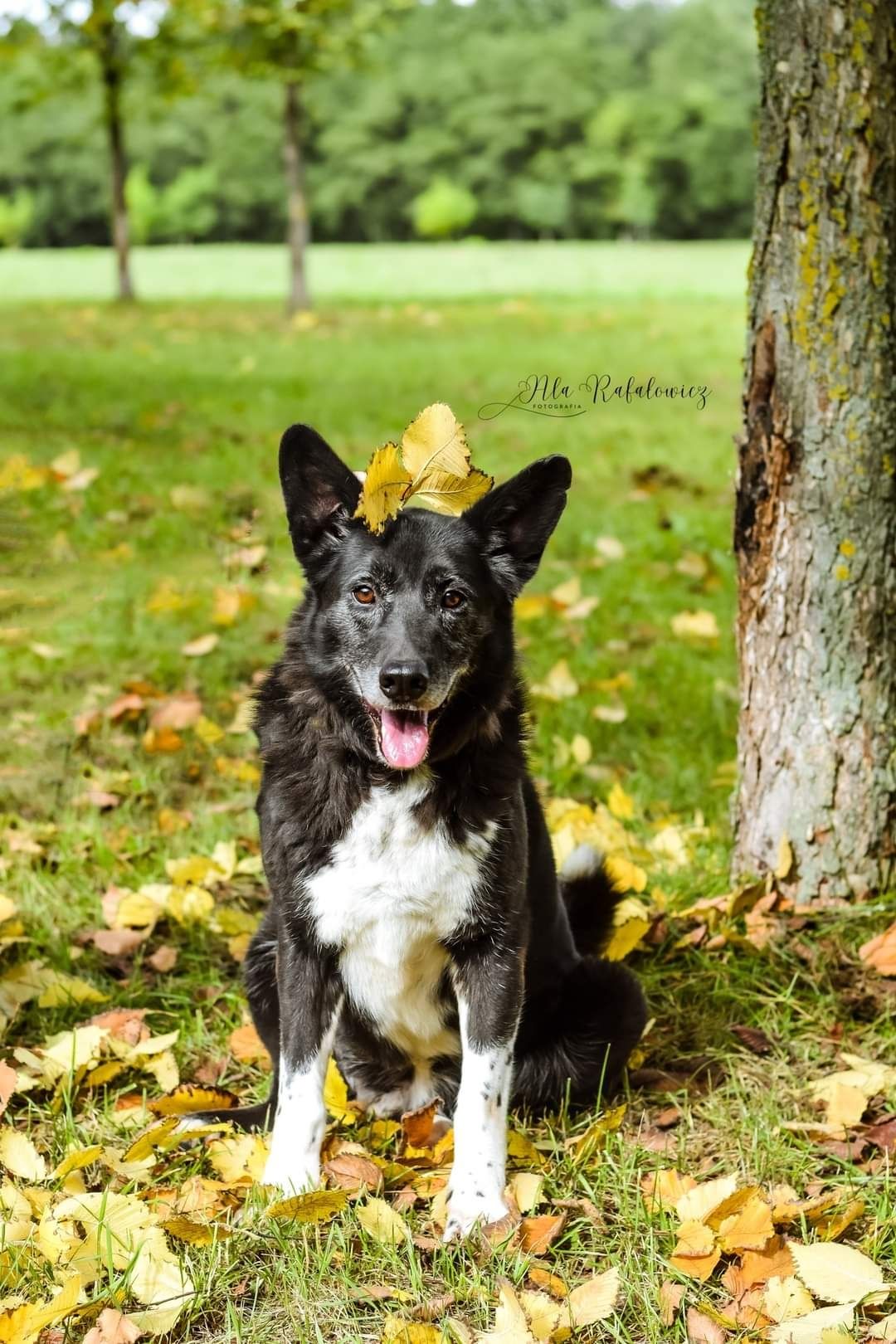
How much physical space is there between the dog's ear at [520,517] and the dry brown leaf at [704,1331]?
156 centimetres

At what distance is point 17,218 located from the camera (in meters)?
58.9

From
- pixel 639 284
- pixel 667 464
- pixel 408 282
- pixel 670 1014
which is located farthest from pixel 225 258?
pixel 670 1014

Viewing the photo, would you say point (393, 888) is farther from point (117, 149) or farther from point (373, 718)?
point (117, 149)

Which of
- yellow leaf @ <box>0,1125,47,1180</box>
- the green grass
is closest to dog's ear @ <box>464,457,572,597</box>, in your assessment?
yellow leaf @ <box>0,1125,47,1180</box>

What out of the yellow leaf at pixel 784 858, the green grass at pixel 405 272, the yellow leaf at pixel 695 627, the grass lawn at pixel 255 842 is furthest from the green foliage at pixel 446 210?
the yellow leaf at pixel 784 858

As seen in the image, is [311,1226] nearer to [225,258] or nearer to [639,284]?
[639,284]

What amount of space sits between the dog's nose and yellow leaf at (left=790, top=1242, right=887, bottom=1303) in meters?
1.35

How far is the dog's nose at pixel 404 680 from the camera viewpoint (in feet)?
8.53

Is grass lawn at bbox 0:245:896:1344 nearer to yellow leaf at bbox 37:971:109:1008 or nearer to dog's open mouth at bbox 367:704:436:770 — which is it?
yellow leaf at bbox 37:971:109:1008

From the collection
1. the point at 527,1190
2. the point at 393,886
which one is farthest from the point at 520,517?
the point at 527,1190

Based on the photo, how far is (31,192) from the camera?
6081 centimetres

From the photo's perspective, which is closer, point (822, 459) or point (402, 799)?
point (402, 799)

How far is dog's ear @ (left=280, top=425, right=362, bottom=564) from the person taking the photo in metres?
2.79

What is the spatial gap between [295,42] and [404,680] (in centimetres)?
1738
